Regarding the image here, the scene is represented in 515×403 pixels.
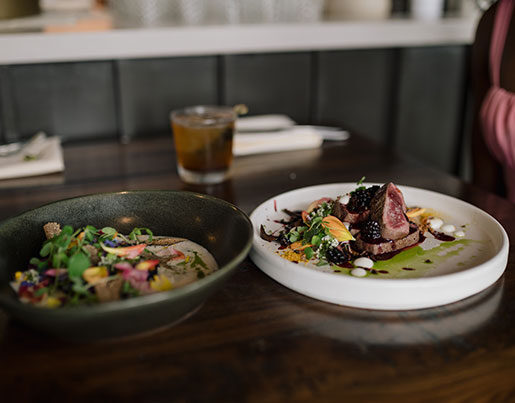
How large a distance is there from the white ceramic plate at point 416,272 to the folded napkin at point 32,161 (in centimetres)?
57

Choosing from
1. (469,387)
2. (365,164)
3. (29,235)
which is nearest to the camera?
(469,387)

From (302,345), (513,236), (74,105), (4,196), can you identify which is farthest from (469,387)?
(74,105)

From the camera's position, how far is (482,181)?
1.64m

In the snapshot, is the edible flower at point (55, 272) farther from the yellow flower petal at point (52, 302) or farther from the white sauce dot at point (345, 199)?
the white sauce dot at point (345, 199)

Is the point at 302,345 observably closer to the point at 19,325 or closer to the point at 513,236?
the point at 19,325

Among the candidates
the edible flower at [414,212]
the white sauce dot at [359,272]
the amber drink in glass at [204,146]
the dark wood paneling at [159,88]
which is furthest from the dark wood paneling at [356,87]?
the white sauce dot at [359,272]

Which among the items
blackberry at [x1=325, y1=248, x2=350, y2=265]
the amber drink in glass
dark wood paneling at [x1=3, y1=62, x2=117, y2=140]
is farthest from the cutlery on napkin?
blackberry at [x1=325, y1=248, x2=350, y2=265]

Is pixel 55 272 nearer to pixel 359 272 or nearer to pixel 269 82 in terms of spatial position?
pixel 359 272

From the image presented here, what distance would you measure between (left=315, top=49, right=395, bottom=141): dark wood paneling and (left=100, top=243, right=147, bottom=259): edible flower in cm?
137

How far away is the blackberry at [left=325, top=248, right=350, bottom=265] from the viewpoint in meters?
0.72

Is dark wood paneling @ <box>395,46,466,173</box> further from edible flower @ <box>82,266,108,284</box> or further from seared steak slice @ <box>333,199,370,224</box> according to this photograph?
edible flower @ <box>82,266,108,284</box>

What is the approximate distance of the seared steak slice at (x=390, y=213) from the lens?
746 millimetres

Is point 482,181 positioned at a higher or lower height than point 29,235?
lower

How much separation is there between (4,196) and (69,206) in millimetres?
368
